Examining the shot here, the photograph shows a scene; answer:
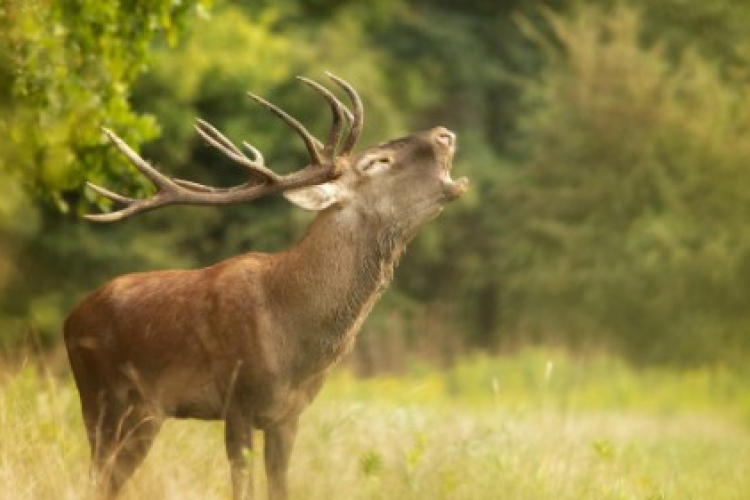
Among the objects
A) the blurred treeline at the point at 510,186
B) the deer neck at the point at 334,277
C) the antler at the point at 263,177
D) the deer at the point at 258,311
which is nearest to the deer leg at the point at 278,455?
the deer at the point at 258,311

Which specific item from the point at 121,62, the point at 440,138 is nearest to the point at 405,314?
the point at 121,62

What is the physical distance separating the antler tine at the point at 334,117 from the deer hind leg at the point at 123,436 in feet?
5.02

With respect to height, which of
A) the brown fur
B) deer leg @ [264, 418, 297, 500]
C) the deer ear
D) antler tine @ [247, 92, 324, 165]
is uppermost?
antler tine @ [247, 92, 324, 165]

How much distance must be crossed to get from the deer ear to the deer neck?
89 mm

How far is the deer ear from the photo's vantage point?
929 cm

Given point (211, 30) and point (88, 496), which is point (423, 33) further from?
point (88, 496)

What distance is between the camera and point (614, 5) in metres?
34.4

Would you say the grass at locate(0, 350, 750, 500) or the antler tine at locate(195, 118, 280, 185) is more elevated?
the antler tine at locate(195, 118, 280, 185)

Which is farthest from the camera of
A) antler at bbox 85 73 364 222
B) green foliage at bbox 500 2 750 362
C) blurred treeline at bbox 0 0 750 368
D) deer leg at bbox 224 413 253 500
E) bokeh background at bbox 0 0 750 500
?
green foliage at bbox 500 2 750 362

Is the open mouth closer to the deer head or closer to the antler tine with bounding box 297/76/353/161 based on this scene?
the deer head

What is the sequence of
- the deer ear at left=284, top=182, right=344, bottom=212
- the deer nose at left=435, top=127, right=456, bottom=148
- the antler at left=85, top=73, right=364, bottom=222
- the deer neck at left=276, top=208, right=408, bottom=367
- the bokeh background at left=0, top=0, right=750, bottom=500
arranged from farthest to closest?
the bokeh background at left=0, top=0, right=750, bottom=500 → the deer nose at left=435, top=127, right=456, bottom=148 → the antler at left=85, top=73, right=364, bottom=222 → the deer ear at left=284, top=182, right=344, bottom=212 → the deer neck at left=276, top=208, right=408, bottom=367

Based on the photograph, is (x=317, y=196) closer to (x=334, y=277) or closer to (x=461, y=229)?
(x=334, y=277)

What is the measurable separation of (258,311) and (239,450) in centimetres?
67

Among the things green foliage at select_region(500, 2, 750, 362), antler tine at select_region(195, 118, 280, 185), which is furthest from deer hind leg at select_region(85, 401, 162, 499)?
green foliage at select_region(500, 2, 750, 362)
